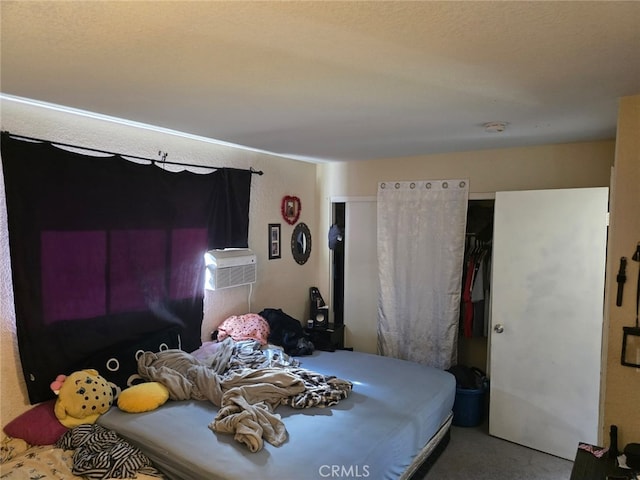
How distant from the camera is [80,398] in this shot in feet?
7.63

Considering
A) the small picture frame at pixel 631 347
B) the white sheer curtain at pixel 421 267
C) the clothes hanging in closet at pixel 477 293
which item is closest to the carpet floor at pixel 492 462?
the white sheer curtain at pixel 421 267

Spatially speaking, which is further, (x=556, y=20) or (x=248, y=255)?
(x=248, y=255)

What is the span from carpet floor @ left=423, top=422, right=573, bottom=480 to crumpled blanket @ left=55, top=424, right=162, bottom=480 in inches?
75.0

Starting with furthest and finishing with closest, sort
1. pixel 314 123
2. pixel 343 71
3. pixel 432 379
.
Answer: pixel 432 379, pixel 314 123, pixel 343 71

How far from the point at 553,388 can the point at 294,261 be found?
261cm

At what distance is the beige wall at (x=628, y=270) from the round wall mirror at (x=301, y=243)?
302cm

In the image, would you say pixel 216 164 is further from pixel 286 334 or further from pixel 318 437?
pixel 318 437

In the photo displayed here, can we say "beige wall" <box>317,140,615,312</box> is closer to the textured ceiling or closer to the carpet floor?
the textured ceiling

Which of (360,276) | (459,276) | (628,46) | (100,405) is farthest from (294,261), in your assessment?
(628,46)

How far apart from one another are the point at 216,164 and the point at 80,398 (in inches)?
80.4

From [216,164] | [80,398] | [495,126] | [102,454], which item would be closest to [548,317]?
[495,126]

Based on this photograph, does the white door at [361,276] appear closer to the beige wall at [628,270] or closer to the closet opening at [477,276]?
the closet opening at [477,276]

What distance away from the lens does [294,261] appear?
4.49 m

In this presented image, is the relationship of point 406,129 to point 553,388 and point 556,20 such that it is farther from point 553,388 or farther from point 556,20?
point 553,388
